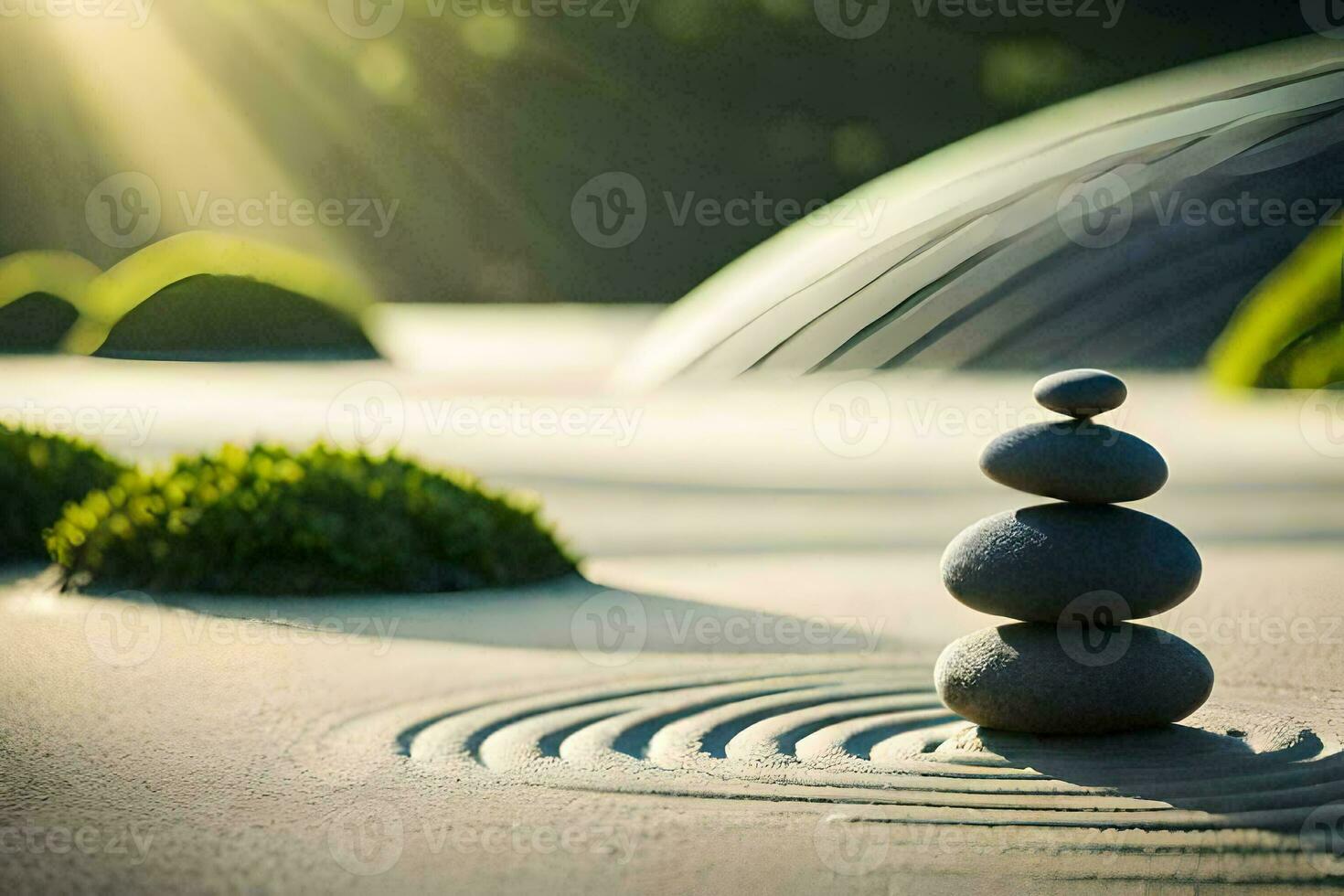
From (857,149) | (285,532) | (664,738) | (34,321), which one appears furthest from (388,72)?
(664,738)

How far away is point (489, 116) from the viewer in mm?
33250

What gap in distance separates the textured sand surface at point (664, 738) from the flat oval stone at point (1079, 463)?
0.85m

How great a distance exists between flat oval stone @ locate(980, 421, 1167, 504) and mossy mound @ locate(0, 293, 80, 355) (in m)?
21.1

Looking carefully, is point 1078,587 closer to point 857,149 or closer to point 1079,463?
point 1079,463

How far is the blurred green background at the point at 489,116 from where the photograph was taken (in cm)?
3164

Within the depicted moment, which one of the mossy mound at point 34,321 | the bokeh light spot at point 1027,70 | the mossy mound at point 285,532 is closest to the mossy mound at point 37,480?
the mossy mound at point 285,532

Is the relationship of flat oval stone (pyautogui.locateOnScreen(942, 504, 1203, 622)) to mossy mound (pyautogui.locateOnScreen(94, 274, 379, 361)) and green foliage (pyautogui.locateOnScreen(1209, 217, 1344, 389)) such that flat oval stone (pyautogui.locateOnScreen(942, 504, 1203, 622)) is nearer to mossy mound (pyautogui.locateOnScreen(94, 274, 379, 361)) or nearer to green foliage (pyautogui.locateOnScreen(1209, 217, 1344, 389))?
green foliage (pyautogui.locateOnScreen(1209, 217, 1344, 389))

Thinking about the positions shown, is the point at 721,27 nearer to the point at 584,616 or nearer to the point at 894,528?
the point at 894,528

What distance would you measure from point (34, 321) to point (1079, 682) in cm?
2194

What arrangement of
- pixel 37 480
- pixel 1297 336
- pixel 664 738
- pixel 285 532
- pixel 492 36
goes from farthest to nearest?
pixel 492 36
pixel 1297 336
pixel 37 480
pixel 285 532
pixel 664 738

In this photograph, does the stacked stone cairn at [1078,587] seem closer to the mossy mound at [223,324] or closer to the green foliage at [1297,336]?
the green foliage at [1297,336]

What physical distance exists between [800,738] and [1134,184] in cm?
1293

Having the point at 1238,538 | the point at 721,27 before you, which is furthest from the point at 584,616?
the point at 721,27

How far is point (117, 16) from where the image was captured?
32.7m
